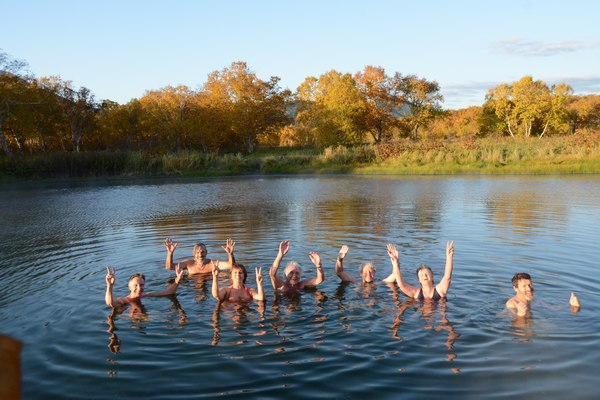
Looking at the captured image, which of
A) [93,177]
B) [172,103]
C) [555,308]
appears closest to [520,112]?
[172,103]

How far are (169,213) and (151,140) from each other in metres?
52.2

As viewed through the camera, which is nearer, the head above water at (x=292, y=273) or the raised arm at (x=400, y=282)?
the raised arm at (x=400, y=282)

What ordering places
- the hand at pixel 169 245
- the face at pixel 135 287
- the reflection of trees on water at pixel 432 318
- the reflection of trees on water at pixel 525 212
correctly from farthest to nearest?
the reflection of trees on water at pixel 525 212
the hand at pixel 169 245
the face at pixel 135 287
the reflection of trees on water at pixel 432 318

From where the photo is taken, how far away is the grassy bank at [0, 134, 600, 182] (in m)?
42.7

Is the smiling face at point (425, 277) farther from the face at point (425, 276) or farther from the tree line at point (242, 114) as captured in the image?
the tree line at point (242, 114)

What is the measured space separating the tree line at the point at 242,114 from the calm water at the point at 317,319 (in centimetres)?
4819

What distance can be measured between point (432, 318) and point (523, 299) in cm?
164

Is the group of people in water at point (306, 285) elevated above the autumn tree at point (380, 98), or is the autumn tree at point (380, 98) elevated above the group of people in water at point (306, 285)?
the autumn tree at point (380, 98)

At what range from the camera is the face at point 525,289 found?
28.2ft

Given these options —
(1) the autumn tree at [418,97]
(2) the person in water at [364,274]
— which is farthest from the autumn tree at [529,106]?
(2) the person in water at [364,274]

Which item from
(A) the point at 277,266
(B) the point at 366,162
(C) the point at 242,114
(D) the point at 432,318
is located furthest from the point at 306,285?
(C) the point at 242,114

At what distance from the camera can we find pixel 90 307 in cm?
960

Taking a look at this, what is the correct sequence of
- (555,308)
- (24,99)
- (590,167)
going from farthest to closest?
(24,99) < (590,167) < (555,308)

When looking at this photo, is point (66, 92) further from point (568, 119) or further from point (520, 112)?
point (568, 119)
